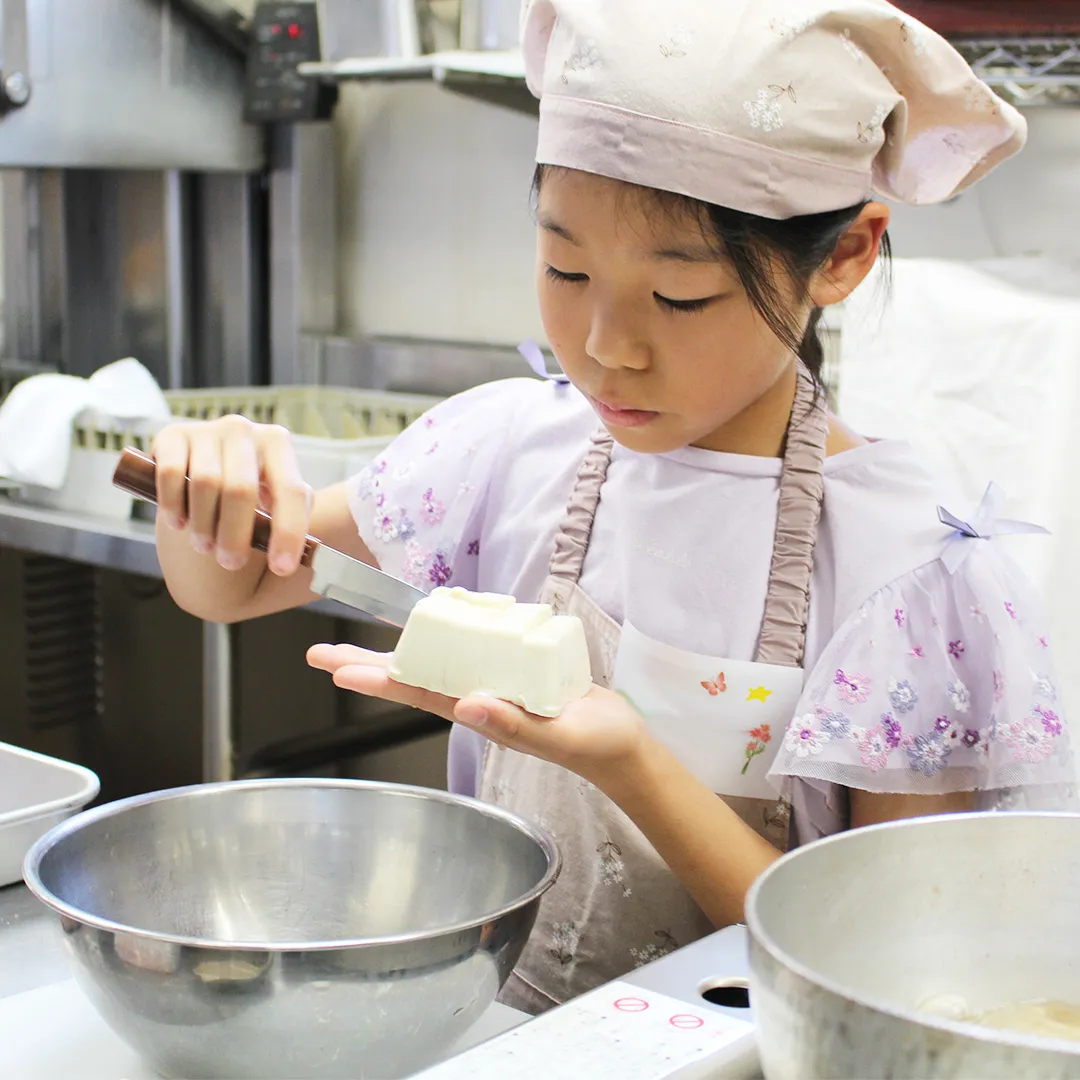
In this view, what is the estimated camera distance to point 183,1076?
0.76 meters

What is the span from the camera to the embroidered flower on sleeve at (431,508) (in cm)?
134

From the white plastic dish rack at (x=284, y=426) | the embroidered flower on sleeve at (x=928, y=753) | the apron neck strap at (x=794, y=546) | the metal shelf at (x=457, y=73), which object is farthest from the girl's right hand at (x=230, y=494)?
the metal shelf at (x=457, y=73)

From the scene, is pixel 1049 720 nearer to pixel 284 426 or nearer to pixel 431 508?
pixel 431 508

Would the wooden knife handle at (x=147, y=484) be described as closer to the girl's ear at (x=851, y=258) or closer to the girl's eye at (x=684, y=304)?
the girl's eye at (x=684, y=304)

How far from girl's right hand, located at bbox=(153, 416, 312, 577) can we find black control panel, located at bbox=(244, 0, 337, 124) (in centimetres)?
178

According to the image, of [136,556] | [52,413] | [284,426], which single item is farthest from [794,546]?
[52,413]

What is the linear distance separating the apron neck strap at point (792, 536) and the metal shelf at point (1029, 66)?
0.80m

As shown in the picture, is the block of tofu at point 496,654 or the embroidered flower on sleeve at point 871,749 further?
the embroidered flower on sleeve at point 871,749

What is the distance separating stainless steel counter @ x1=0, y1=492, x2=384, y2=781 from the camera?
214 centimetres

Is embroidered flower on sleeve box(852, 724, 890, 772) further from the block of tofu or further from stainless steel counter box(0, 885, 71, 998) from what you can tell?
stainless steel counter box(0, 885, 71, 998)

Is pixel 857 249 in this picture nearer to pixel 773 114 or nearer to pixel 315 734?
pixel 773 114

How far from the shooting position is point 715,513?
3.93ft

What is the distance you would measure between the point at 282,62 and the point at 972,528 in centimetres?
203

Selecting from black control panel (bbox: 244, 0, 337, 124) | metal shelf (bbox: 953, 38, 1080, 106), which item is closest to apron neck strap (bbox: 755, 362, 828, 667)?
metal shelf (bbox: 953, 38, 1080, 106)
